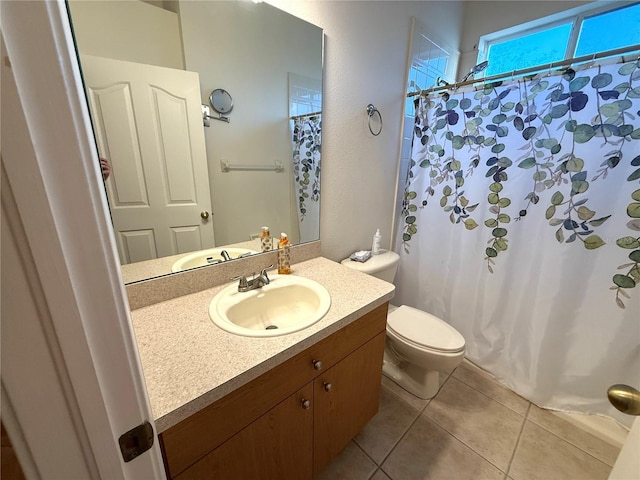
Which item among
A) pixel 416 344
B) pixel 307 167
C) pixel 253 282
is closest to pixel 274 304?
pixel 253 282

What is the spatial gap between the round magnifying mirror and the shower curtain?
1213mm

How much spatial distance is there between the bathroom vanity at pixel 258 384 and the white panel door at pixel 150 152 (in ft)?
0.86

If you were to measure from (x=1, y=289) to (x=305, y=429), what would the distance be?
93 cm

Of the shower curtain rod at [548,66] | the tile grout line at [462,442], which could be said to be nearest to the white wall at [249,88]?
the shower curtain rod at [548,66]

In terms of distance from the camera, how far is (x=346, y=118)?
140 cm

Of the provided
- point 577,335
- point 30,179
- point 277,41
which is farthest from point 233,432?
point 577,335

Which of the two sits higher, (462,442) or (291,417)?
(291,417)

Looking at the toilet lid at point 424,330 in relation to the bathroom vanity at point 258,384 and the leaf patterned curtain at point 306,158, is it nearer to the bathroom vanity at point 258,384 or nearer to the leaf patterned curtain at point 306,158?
the bathroom vanity at point 258,384

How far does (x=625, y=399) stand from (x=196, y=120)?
1.37 m

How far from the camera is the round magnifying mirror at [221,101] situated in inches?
39.1

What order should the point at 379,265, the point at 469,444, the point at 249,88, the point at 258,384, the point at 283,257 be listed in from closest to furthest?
the point at 258,384 → the point at 249,88 → the point at 283,257 → the point at 469,444 → the point at 379,265

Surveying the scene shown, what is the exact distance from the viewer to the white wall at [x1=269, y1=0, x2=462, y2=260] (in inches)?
50.3

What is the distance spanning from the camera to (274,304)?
3.59 feet

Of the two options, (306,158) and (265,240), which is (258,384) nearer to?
(265,240)
